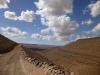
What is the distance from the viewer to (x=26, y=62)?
880 inches

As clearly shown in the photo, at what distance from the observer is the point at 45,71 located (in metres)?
16.9

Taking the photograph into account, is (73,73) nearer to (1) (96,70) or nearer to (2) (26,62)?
(1) (96,70)

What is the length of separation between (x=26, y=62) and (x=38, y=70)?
4.54 meters

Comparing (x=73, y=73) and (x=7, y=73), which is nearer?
(x=73, y=73)

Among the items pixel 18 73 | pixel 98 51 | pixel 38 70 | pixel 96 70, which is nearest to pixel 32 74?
pixel 38 70

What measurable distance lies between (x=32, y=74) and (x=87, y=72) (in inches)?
205

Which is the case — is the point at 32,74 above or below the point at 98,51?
below

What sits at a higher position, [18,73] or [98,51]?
[98,51]

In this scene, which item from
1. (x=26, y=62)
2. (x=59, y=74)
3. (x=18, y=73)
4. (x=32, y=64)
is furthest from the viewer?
(x=26, y=62)

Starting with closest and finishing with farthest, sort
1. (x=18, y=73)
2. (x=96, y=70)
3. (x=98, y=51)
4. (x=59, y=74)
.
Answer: (x=59, y=74) → (x=96, y=70) → (x=18, y=73) → (x=98, y=51)

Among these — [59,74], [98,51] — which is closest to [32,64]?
[59,74]

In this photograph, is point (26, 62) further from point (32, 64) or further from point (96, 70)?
point (96, 70)

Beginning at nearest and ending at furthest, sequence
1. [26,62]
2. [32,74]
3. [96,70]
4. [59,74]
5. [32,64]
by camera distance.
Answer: [59,74] → [96,70] → [32,74] → [32,64] → [26,62]

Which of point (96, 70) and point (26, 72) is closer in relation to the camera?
point (96, 70)
